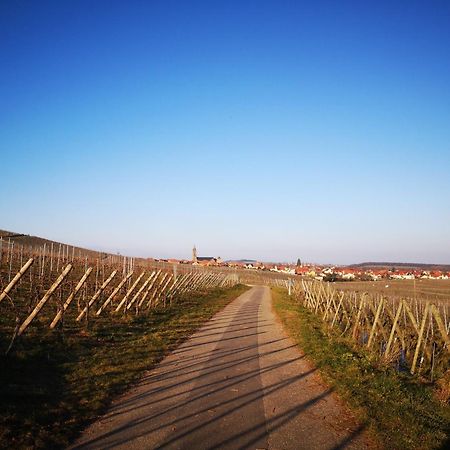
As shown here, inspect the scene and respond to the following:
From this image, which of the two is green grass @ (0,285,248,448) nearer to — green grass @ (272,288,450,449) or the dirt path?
the dirt path

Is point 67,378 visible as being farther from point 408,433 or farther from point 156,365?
point 408,433

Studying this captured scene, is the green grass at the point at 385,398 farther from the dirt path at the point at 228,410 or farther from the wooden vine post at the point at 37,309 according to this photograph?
the wooden vine post at the point at 37,309

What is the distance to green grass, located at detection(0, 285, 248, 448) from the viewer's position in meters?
5.49

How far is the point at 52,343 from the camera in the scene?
33.7 ft

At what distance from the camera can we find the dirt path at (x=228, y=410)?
529 centimetres

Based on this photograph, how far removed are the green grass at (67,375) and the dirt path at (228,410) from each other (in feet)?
1.36

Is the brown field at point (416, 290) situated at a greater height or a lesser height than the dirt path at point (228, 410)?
lesser

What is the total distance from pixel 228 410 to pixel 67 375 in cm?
376

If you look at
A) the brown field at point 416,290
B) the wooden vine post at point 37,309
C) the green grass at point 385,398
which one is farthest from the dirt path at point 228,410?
the brown field at point 416,290

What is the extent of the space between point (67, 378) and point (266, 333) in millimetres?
8601

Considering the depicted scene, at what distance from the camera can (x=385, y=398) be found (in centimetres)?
739

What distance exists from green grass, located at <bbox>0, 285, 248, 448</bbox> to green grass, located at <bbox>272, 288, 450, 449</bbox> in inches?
171

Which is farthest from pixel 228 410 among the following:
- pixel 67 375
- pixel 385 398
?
pixel 67 375

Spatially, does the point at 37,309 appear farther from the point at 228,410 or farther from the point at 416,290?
the point at 416,290
